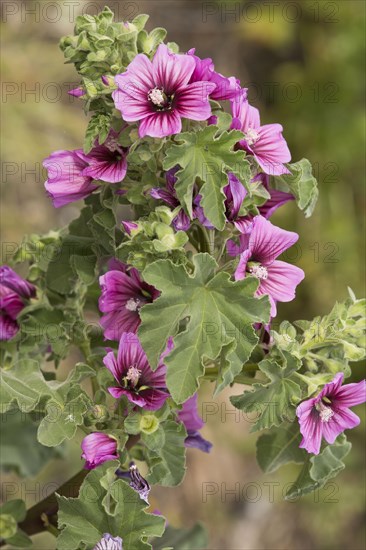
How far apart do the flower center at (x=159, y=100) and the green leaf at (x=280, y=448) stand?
54cm

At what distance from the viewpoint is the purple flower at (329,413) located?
3.91ft

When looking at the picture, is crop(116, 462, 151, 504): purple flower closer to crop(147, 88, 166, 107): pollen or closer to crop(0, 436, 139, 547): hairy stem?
crop(0, 436, 139, 547): hairy stem

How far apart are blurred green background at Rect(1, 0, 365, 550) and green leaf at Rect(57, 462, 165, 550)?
203 centimetres

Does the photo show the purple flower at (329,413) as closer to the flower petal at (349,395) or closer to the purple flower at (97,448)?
the flower petal at (349,395)

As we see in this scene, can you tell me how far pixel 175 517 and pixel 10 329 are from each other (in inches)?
83.9

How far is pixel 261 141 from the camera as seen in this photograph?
125 cm

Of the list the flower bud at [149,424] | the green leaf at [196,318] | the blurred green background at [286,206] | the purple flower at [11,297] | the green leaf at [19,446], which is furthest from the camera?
the blurred green background at [286,206]

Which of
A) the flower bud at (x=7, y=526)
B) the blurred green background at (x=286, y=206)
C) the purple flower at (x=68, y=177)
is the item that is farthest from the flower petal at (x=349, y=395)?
the blurred green background at (x=286, y=206)

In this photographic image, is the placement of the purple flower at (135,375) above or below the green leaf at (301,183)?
below

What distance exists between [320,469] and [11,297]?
1.85 ft

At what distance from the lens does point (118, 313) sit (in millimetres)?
1254

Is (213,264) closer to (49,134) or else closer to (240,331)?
(240,331)

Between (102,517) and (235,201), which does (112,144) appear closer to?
(235,201)

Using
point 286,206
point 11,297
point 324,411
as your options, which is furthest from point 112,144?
point 286,206
